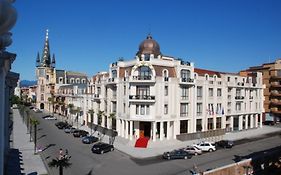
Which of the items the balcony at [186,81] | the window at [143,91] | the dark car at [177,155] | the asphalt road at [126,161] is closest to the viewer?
the asphalt road at [126,161]

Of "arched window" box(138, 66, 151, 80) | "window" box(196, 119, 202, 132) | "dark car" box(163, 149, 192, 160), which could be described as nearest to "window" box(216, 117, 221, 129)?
"window" box(196, 119, 202, 132)

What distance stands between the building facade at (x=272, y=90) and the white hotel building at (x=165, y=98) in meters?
18.0

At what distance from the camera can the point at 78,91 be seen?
260ft

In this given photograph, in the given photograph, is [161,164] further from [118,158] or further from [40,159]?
[40,159]

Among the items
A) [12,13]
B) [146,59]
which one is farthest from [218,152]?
[12,13]

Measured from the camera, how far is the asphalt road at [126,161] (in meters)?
30.2

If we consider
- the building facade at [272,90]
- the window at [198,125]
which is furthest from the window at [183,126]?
the building facade at [272,90]

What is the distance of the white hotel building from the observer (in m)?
46.9

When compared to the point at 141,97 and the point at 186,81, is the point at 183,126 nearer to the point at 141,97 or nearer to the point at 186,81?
the point at 186,81

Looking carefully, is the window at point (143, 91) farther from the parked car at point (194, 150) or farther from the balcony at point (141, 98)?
the parked car at point (194, 150)

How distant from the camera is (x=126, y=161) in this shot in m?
34.6

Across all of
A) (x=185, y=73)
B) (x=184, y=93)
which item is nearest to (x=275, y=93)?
(x=185, y=73)

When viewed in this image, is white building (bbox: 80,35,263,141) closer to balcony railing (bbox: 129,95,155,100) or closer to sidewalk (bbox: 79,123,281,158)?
balcony railing (bbox: 129,95,155,100)

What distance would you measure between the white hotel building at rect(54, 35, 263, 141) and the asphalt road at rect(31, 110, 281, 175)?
9317mm
